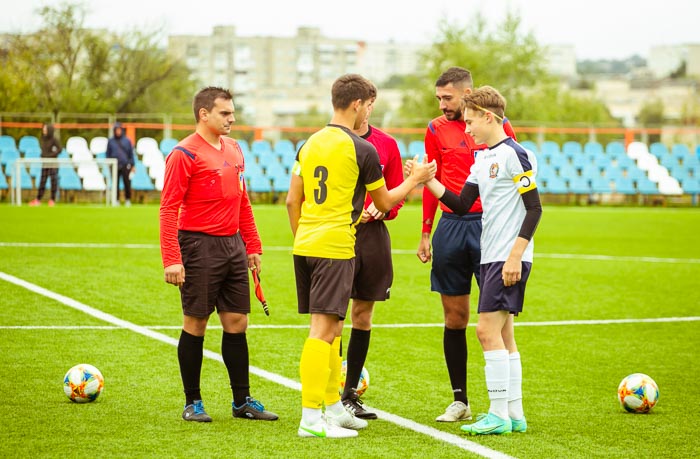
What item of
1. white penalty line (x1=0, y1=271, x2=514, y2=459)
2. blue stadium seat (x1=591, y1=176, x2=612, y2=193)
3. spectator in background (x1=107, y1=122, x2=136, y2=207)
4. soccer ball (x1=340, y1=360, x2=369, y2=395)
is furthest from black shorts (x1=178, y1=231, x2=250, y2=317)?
Result: blue stadium seat (x1=591, y1=176, x2=612, y2=193)

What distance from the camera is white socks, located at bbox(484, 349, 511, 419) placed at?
5.98 metres

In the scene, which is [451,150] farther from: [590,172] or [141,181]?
[590,172]

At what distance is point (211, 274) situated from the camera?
6371 mm

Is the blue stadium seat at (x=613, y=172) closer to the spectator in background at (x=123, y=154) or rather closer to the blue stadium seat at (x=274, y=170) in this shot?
the blue stadium seat at (x=274, y=170)

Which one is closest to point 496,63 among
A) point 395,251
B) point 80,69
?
point 80,69

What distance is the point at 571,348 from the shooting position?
29.8 ft

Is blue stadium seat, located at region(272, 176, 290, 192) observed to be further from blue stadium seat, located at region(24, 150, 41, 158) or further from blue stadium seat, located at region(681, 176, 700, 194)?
blue stadium seat, located at region(681, 176, 700, 194)

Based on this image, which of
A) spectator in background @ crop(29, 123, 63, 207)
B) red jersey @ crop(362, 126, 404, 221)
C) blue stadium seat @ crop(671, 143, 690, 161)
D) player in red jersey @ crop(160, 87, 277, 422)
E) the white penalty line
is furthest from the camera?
blue stadium seat @ crop(671, 143, 690, 161)

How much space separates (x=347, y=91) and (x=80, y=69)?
4081 centimetres

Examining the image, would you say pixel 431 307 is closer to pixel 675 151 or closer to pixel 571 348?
pixel 571 348

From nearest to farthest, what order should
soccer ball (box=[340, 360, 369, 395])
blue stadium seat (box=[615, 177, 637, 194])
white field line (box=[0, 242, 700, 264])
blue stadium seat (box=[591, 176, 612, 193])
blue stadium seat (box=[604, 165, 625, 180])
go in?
soccer ball (box=[340, 360, 369, 395]) < white field line (box=[0, 242, 700, 264]) < blue stadium seat (box=[591, 176, 612, 193]) < blue stadium seat (box=[615, 177, 637, 194]) < blue stadium seat (box=[604, 165, 625, 180])

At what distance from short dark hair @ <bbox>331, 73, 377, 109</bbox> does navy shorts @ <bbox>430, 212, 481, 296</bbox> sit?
1177 mm

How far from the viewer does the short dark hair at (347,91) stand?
231 inches

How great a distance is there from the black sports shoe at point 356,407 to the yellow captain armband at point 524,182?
1.74 meters
